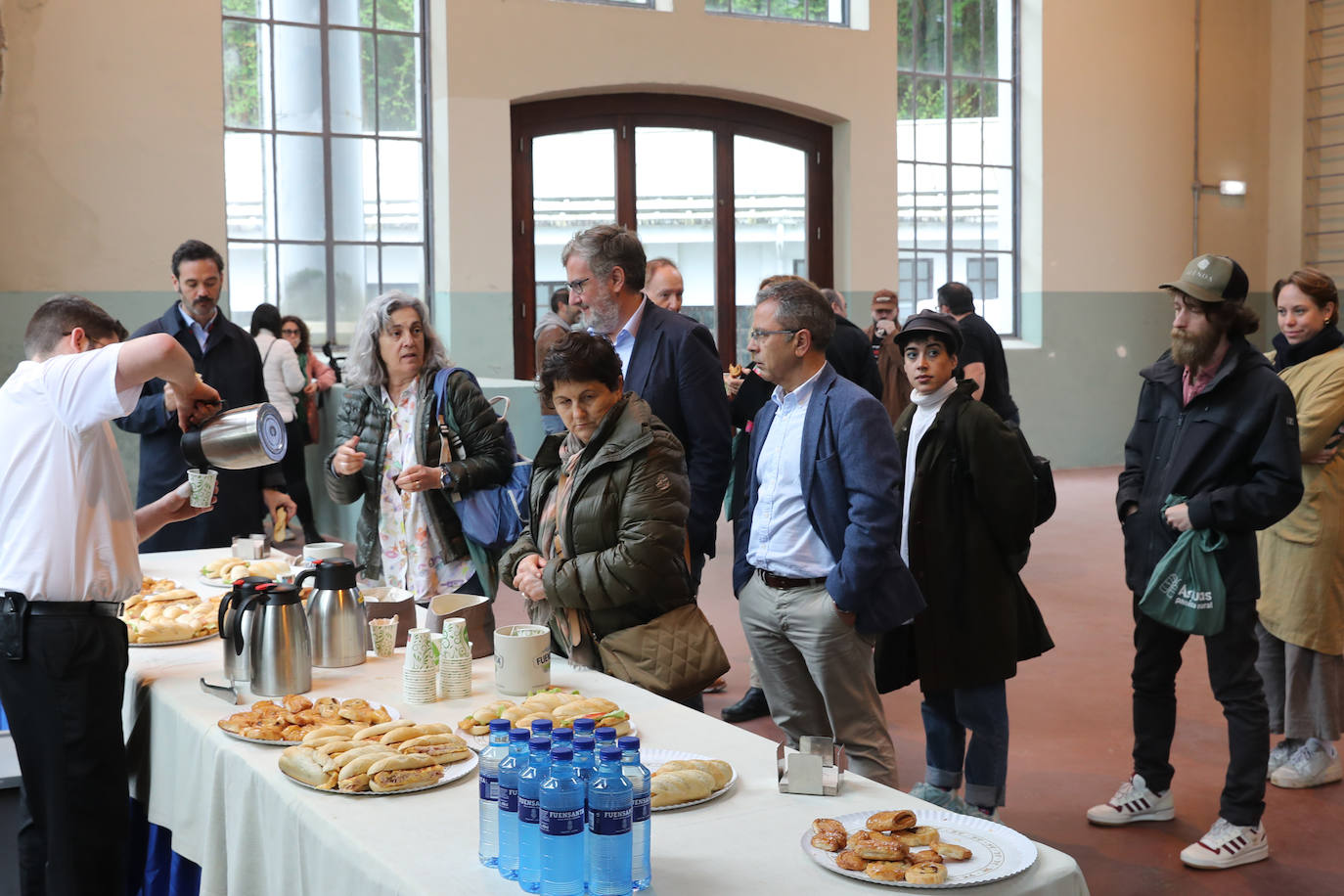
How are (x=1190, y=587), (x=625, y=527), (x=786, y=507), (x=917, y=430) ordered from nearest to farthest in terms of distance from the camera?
(x=625, y=527)
(x=786, y=507)
(x=1190, y=587)
(x=917, y=430)

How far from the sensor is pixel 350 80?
9305mm

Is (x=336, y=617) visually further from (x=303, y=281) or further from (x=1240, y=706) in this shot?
(x=303, y=281)

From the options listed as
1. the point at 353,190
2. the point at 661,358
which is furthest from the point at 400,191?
A: the point at 661,358

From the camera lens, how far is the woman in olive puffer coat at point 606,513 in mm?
2658

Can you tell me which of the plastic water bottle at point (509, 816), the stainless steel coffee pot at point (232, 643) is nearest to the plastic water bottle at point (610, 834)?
the plastic water bottle at point (509, 816)

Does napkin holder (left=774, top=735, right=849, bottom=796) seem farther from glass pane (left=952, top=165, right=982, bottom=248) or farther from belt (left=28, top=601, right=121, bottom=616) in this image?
glass pane (left=952, top=165, right=982, bottom=248)

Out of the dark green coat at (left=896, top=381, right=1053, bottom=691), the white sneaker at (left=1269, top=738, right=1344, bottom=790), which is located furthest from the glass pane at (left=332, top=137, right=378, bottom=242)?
the white sneaker at (left=1269, top=738, right=1344, bottom=790)

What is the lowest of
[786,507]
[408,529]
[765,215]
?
[408,529]

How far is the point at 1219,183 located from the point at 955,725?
11024mm

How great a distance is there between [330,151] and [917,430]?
7.00m

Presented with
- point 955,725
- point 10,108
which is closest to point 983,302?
point 10,108

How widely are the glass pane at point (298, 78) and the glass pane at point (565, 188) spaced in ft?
5.50

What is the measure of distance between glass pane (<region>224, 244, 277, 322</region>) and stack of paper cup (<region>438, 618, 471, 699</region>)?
7.04 metres

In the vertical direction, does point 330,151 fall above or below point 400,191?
above
